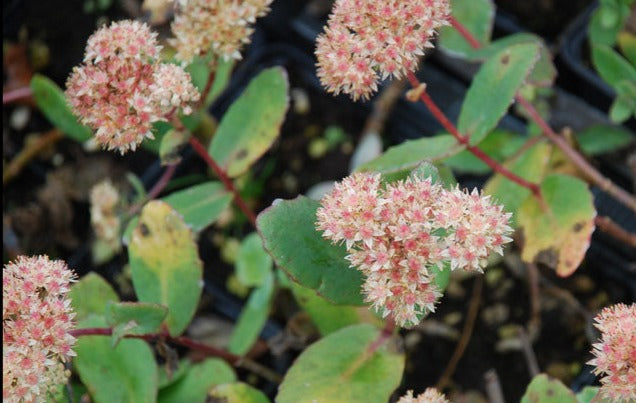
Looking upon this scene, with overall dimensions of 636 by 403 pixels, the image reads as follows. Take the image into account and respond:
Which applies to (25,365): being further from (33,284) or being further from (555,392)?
(555,392)

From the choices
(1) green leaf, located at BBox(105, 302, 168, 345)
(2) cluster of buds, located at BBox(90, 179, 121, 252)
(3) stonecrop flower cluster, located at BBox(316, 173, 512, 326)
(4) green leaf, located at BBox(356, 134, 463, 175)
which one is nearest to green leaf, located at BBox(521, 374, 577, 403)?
(3) stonecrop flower cluster, located at BBox(316, 173, 512, 326)

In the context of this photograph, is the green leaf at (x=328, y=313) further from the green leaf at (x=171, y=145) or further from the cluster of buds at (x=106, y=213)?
the cluster of buds at (x=106, y=213)

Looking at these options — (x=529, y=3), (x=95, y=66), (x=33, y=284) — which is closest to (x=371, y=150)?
(x=529, y=3)

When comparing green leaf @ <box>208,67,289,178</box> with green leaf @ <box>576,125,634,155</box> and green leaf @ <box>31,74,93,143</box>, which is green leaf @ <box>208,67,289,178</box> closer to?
green leaf @ <box>31,74,93,143</box>

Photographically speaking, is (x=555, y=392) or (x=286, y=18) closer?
(x=555, y=392)

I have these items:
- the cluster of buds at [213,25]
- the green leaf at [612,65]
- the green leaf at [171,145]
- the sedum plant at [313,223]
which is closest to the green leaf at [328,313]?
the sedum plant at [313,223]

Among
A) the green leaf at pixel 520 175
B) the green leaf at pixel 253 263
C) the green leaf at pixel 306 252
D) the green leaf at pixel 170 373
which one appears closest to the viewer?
the green leaf at pixel 306 252
